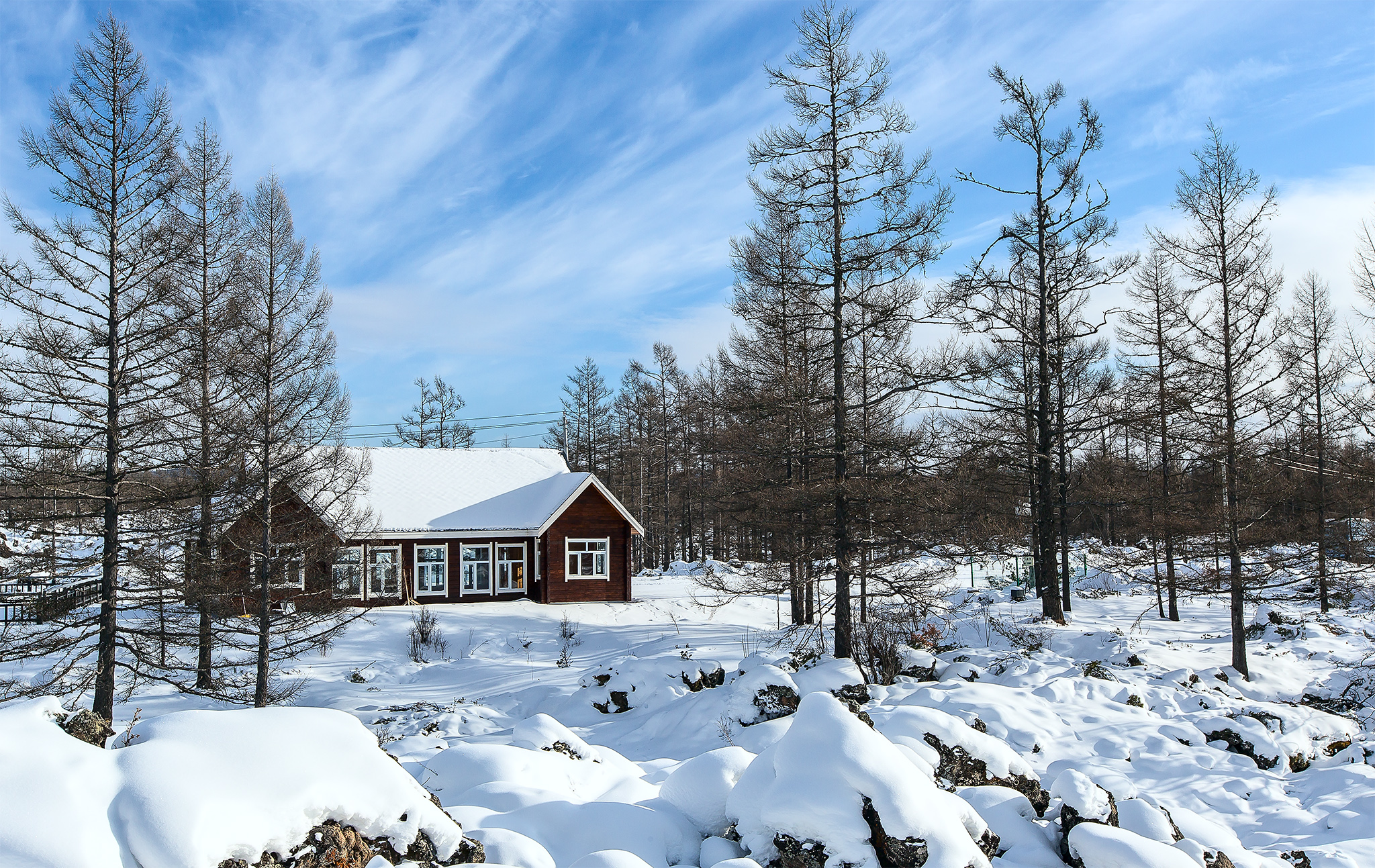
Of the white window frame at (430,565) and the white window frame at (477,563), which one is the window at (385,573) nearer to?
the white window frame at (430,565)

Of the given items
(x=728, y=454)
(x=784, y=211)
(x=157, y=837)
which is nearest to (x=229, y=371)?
(x=784, y=211)

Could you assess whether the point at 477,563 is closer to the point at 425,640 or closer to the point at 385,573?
the point at 385,573

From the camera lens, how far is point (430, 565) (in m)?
25.0

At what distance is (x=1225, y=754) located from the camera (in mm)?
9883

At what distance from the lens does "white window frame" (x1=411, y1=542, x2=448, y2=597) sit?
24.7 m

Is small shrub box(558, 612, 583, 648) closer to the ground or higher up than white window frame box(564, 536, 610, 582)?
closer to the ground

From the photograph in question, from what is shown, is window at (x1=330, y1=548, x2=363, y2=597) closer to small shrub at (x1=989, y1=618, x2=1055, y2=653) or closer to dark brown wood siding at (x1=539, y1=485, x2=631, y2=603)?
dark brown wood siding at (x1=539, y1=485, x2=631, y2=603)

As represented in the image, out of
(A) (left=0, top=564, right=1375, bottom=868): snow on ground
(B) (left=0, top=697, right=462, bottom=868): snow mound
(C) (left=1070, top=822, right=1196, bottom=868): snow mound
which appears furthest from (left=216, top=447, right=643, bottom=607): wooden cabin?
(C) (left=1070, top=822, right=1196, bottom=868): snow mound

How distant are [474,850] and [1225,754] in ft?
32.1

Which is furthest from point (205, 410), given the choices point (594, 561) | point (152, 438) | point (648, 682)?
point (594, 561)

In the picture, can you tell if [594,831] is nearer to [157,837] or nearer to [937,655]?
[157,837]

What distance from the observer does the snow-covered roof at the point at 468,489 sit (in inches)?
991

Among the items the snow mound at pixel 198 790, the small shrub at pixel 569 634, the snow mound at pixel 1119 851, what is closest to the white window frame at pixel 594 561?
the small shrub at pixel 569 634

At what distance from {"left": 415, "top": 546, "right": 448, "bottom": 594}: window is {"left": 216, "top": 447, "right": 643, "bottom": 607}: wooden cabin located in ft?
0.08
